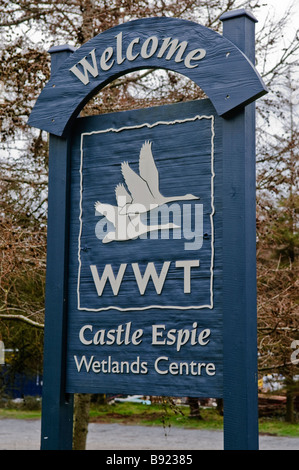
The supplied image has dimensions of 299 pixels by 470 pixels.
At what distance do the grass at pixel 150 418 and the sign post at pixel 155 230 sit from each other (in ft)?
40.7

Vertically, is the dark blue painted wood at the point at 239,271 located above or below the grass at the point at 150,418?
above

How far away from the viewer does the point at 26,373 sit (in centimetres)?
2062

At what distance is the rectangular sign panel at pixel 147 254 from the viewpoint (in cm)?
343

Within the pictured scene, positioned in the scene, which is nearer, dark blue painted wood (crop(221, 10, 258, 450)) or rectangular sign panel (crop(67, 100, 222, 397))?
dark blue painted wood (crop(221, 10, 258, 450))

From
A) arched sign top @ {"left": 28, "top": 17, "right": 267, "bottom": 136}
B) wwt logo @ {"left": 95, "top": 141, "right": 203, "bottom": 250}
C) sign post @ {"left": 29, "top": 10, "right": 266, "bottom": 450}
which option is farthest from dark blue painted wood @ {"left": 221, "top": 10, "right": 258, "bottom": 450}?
wwt logo @ {"left": 95, "top": 141, "right": 203, "bottom": 250}

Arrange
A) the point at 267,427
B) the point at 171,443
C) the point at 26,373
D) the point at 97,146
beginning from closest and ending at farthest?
the point at 97,146
the point at 171,443
the point at 267,427
the point at 26,373

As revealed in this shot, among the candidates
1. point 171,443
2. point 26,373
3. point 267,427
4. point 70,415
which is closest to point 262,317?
point 70,415

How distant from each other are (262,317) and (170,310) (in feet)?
11.7

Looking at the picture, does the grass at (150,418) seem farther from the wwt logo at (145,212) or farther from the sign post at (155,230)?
the wwt logo at (145,212)

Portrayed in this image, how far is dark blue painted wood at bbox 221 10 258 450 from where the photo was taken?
320cm

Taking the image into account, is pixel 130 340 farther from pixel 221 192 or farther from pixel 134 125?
pixel 134 125

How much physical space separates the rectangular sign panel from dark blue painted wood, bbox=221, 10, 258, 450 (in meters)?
0.07

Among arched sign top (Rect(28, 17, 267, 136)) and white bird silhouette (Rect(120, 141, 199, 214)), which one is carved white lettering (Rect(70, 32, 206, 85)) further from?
white bird silhouette (Rect(120, 141, 199, 214))

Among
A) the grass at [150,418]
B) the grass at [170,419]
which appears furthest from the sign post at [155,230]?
the grass at [150,418]
